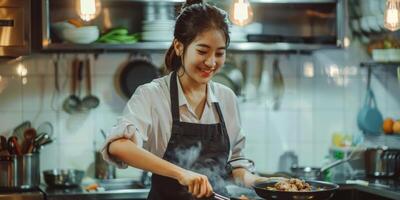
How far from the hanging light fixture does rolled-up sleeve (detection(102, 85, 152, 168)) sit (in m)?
1.15

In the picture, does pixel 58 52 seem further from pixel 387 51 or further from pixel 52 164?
pixel 387 51

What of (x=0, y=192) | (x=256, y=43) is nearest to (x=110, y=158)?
(x=0, y=192)

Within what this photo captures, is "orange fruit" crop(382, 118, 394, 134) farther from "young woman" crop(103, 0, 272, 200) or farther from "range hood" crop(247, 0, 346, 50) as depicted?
"young woman" crop(103, 0, 272, 200)

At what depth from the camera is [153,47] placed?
423 cm

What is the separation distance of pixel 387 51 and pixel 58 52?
2.21m

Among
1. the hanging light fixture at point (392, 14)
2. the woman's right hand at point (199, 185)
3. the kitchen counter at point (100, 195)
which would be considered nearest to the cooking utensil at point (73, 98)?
the kitchen counter at point (100, 195)

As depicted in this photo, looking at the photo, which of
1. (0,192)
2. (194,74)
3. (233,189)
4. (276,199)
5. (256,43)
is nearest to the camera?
(276,199)

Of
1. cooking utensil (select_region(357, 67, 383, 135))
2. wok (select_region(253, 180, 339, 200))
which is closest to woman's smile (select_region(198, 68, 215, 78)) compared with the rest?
wok (select_region(253, 180, 339, 200))

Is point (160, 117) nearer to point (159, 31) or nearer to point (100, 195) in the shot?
point (100, 195)

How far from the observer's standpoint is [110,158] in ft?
7.92

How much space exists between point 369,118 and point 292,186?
8.43 feet

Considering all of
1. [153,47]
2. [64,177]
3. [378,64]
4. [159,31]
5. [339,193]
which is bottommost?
[339,193]

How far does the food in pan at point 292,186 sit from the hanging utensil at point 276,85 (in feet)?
7.58

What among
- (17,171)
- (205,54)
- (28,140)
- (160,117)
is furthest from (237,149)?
(28,140)
